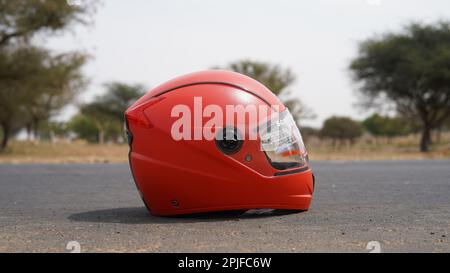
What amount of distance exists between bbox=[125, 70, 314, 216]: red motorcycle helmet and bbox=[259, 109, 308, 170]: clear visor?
0.04ft

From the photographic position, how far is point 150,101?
6.45 m

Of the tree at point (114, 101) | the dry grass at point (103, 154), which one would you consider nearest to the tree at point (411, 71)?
the dry grass at point (103, 154)

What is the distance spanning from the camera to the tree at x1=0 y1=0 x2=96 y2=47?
3247 centimetres

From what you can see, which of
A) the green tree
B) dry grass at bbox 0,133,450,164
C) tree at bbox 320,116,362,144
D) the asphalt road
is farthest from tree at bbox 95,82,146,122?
the asphalt road

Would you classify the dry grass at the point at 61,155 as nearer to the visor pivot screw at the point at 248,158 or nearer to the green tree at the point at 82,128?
the visor pivot screw at the point at 248,158

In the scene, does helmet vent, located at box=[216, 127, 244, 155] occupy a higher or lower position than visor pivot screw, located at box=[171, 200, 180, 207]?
higher

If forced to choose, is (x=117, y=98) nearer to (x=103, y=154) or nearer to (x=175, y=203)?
(x=103, y=154)

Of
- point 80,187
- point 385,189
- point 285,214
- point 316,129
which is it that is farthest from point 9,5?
point 316,129

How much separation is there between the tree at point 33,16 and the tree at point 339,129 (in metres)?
47.8

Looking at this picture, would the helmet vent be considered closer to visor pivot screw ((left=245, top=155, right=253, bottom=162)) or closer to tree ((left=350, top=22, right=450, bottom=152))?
visor pivot screw ((left=245, top=155, right=253, bottom=162))

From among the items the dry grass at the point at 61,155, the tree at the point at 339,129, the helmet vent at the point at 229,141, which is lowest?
the dry grass at the point at 61,155

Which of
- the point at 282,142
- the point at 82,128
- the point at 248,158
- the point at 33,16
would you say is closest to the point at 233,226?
the point at 248,158

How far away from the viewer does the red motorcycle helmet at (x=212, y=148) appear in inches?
244

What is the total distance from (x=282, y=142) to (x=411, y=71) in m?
36.5
